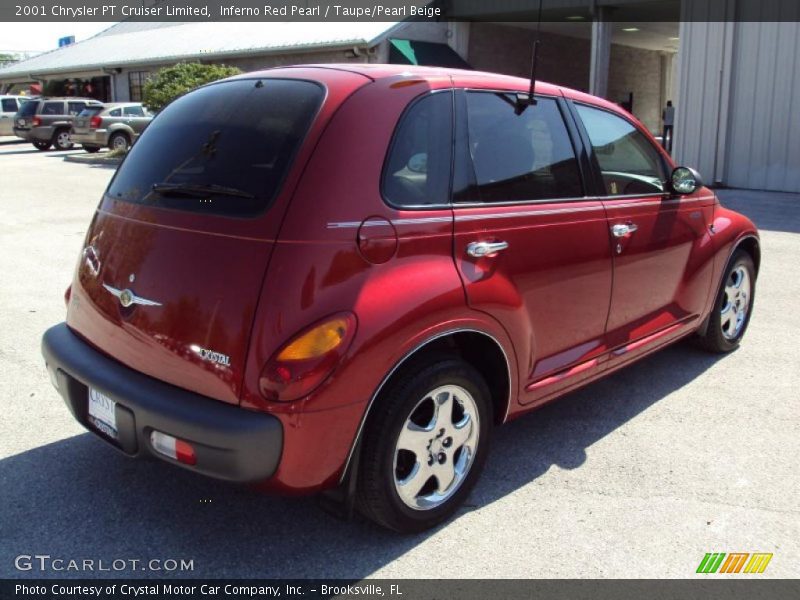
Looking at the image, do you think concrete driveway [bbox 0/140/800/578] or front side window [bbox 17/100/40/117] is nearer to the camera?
concrete driveway [bbox 0/140/800/578]

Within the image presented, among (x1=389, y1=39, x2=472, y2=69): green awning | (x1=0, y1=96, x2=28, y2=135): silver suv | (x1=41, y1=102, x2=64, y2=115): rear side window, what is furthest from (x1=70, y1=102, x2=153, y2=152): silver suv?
(x1=389, y1=39, x2=472, y2=69): green awning

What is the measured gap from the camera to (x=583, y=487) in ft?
11.5

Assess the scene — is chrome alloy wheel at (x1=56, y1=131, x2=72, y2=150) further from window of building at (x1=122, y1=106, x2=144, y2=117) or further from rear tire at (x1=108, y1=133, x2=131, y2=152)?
rear tire at (x1=108, y1=133, x2=131, y2=152)

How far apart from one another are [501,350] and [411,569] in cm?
96

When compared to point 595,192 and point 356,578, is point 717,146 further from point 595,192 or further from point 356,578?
point 356,578

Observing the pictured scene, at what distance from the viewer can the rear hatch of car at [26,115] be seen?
1061 inches

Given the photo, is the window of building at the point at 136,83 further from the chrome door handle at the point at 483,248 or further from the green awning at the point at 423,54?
the chrome door handle at the point at 483,248

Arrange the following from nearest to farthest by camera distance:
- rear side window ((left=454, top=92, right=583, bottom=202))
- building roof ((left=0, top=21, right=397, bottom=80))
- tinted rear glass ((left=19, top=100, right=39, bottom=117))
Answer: rear side window ((left=454, top=92, right=583, bottom=202)), building roof ((left=0, top=21, right=397, bottom=80)), tinted rear glass ((left=19, top=100, right=39, bottom=117))

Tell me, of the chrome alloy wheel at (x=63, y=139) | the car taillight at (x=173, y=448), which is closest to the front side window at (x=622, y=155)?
the car taillight at (x=173, y=448)

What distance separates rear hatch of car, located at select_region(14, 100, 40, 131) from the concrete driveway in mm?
25094

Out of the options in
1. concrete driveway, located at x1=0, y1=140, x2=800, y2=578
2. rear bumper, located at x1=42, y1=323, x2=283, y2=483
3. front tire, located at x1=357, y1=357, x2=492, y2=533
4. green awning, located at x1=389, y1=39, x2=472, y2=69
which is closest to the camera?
rear bumper, located at x1=42, y1=323, x2=283, y2=483

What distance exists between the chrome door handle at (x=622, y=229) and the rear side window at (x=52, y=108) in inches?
1063

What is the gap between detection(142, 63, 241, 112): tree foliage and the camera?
21.7 metres

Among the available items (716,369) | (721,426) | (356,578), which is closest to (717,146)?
(716,369)
